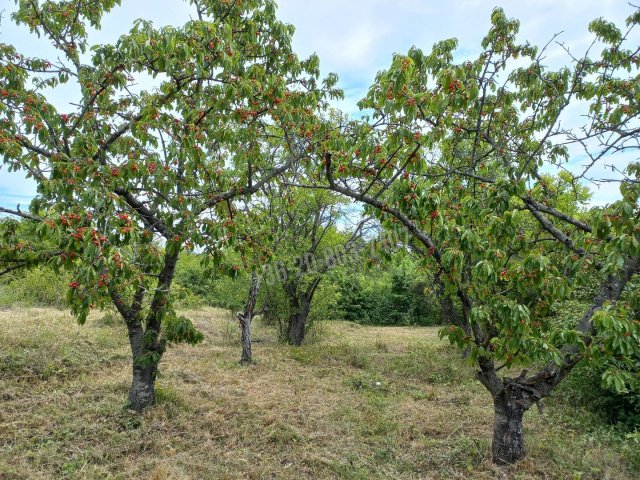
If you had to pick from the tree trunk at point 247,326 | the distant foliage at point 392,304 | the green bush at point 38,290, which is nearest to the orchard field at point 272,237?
the tree trunk at point 247,326

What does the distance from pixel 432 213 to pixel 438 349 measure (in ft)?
29.2

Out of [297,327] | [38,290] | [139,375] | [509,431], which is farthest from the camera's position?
[38,290]

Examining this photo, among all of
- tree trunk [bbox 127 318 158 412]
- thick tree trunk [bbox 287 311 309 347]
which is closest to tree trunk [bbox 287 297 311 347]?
thick tree trunk [bbox 287 311 309 347]

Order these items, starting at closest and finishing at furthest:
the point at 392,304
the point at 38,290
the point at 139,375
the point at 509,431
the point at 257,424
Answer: the point at 509,431
the point at 257,424
the point at 139,375
the point at 38,290
the point at 392,304

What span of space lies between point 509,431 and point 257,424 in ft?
9.97

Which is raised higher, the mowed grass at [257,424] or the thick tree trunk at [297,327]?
the thick tree trunk at [297,327]

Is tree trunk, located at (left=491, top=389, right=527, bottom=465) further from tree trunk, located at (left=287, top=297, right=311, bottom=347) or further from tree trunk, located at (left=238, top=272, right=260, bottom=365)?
tree trunk, located at (left=287, top=297, right=311, bottom=347)

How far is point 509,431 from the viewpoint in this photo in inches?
169

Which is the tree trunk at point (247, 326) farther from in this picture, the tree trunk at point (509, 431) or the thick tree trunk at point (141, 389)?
the tree trunk at point (509, 431)

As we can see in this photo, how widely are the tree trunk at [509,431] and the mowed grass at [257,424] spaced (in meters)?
0.13

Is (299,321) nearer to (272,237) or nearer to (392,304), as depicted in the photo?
(272,237)

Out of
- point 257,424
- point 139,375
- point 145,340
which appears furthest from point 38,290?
point 257,424

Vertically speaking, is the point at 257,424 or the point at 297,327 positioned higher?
the point at 297,327

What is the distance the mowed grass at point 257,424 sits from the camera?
4.12 m
